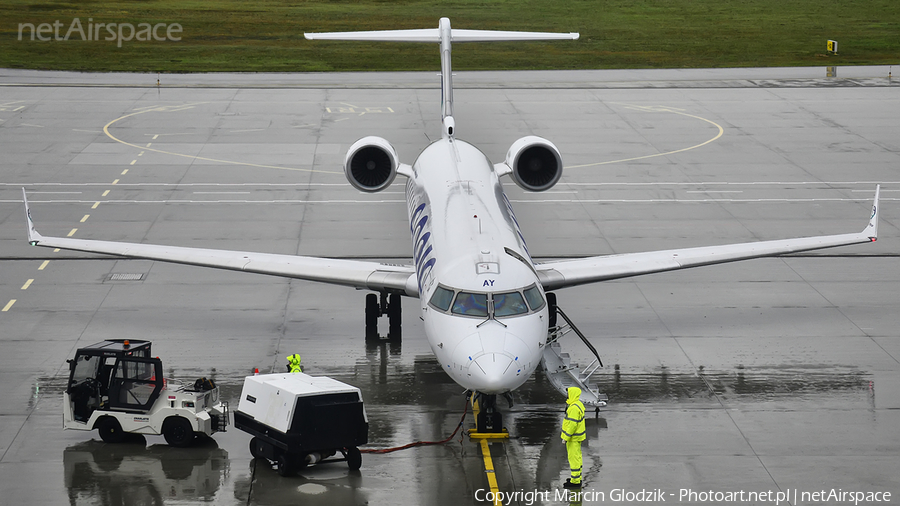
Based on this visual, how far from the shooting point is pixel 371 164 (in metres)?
27.0

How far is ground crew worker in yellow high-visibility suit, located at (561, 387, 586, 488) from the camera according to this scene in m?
17.3

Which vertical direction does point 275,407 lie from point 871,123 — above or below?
below

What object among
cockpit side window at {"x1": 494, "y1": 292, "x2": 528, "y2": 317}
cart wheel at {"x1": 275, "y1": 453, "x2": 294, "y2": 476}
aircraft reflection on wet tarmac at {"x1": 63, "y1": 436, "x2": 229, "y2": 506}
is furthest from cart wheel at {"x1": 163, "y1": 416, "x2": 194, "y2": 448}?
cockpit side window at {"x1": 494, "y1": 292, "x2": 528, "y2": 317}

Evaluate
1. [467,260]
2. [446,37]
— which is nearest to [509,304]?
[467,260]

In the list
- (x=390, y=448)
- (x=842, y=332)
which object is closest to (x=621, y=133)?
(x=842, y=332)

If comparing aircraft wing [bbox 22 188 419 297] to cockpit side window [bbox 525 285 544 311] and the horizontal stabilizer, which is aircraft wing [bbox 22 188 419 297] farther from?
the horizontal stabilizer

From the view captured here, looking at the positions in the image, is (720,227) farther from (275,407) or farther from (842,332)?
(275,407)

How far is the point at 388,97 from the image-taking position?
191 feet

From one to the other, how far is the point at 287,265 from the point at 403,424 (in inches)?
222

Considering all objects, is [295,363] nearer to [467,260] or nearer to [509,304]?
[467,260]

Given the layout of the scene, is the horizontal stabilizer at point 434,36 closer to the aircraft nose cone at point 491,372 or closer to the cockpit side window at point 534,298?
the cockpit side window at point 534,298

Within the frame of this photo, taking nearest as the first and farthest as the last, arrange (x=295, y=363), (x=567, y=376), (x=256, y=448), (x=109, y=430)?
1. (x=256, y=448)
2. (x=109, y=430)
3. (x=295, y=363)
4. (x=567, y=376)

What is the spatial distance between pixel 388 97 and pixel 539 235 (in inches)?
1036

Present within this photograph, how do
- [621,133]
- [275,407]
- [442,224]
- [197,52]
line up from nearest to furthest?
[275,407], [442,224], [621,133], [197,52]
